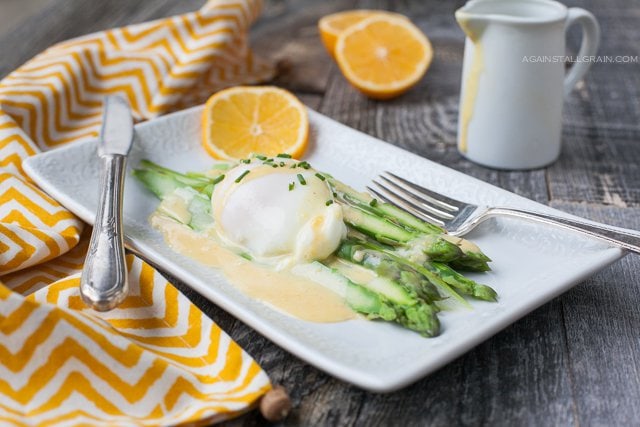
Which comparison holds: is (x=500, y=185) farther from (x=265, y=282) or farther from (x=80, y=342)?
(x=80, y=342)

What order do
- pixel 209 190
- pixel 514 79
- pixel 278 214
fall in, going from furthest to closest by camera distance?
pixel 514 79 → pixel 209 190 → pixel 278 214

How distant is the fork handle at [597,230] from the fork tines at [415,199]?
21 cm

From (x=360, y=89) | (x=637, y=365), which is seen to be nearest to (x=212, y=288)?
(x=637, y=365)

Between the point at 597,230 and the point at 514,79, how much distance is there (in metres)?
0.83

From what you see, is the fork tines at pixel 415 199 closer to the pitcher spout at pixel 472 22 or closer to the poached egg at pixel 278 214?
the poached egg at pixel 278 214

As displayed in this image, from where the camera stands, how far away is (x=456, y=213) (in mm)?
2020

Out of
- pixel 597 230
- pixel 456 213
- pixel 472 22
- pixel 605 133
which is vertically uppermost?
pixel 472 22

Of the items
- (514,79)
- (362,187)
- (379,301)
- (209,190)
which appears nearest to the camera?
(379,301)

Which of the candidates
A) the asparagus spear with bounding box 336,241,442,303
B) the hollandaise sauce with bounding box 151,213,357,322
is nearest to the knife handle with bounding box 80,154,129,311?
the hollandaise sauce with bounding box 151,213,357,322

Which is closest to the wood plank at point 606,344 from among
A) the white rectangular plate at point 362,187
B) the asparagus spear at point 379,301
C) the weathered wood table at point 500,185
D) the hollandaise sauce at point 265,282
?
the weathered wood table at point 500,185

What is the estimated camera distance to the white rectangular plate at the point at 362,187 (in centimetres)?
147

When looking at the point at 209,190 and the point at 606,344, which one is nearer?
the point at 606,344

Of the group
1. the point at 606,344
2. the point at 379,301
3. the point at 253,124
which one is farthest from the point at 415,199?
the point at 253,124

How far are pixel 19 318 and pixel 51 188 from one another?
2.24 feet
